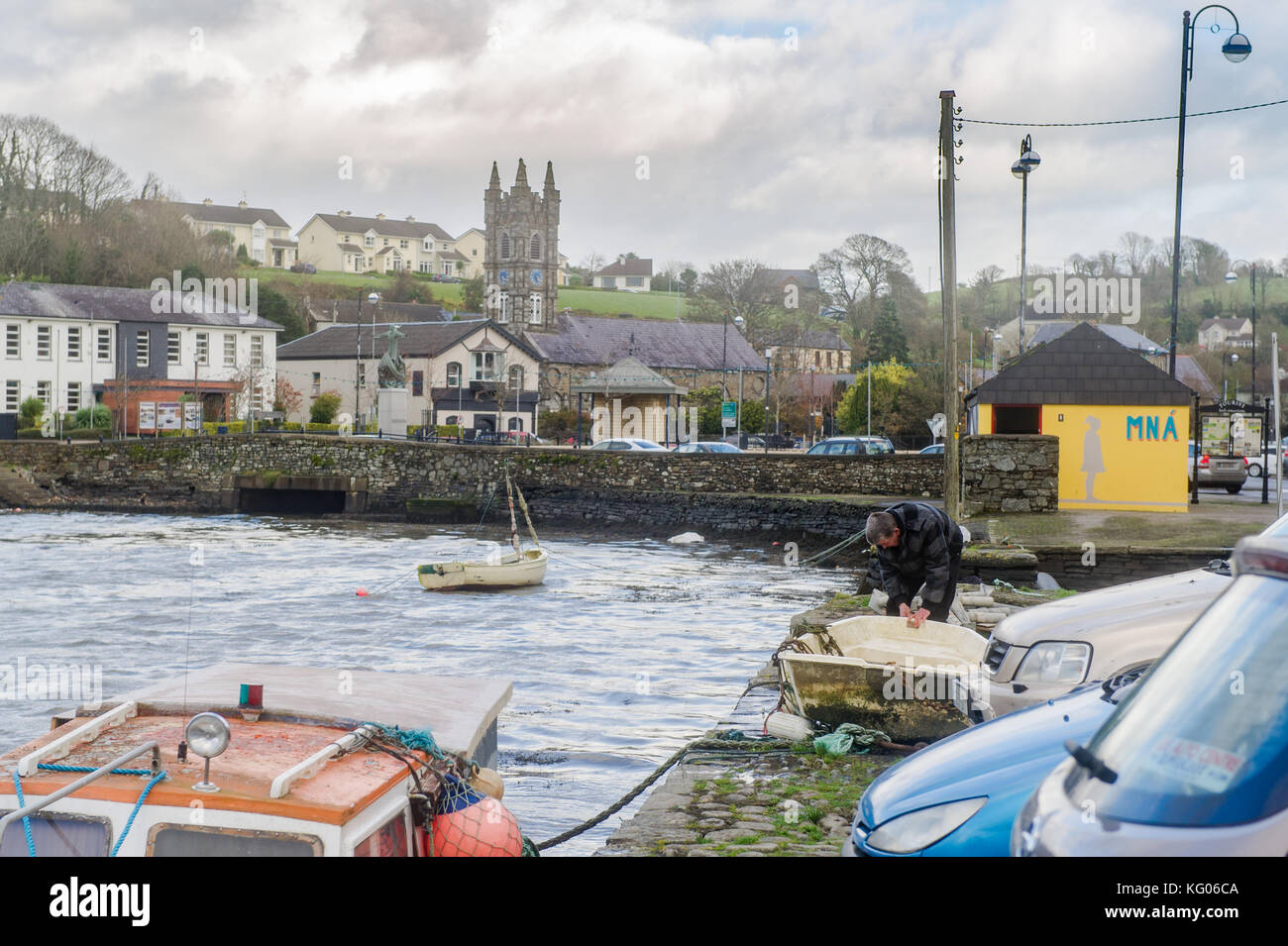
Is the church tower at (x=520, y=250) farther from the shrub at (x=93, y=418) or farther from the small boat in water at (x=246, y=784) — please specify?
the small boat in water at (x=246, y=784)

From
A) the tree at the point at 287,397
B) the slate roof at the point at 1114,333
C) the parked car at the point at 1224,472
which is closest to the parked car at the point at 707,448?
the parked car at the point at 1224,472

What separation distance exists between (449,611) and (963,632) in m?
16.7

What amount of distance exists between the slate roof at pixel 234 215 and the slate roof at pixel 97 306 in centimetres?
9092

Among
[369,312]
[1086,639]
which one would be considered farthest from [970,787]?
[369,312]

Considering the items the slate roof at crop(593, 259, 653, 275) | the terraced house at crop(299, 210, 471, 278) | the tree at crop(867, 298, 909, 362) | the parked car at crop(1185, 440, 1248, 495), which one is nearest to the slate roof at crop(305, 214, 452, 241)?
the terraced house at crop(299, 210, 471, 278)

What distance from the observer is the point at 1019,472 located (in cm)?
2786

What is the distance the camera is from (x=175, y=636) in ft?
72.3

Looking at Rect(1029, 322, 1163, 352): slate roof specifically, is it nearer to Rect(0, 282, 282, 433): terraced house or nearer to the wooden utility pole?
Rect(0, 282, 282, 433): terraced house

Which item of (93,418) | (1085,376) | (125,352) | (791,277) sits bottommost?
(93,418)

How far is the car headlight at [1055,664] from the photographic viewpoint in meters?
8.03

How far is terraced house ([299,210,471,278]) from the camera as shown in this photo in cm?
15988

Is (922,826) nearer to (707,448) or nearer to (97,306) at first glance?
(707,448)

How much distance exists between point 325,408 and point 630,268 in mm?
114204
